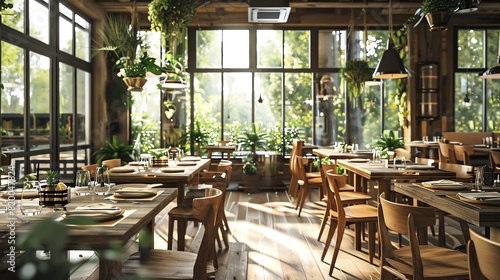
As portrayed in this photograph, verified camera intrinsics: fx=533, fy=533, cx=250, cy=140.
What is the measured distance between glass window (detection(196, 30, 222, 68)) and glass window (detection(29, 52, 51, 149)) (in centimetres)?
414

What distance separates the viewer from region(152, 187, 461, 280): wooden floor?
179 inches

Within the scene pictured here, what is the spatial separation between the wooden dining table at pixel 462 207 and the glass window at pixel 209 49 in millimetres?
8310

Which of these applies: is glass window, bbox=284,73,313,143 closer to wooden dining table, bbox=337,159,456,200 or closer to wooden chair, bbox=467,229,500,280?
wooden dining table, bbox=337,159,456,200

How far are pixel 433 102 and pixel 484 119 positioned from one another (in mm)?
1516

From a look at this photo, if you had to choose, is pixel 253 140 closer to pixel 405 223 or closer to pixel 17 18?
pixel 17 18

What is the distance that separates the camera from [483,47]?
469 inches

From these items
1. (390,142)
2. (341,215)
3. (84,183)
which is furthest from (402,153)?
(84,183)

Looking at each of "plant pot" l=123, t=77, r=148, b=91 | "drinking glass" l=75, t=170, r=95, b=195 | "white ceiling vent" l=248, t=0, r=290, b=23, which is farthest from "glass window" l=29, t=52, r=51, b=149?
"drinking glass" l=75, t=170, r=95, b=195

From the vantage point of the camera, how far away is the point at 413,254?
2602 mm

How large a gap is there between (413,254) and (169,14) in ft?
16.5

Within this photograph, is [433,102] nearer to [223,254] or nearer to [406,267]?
[223,254]

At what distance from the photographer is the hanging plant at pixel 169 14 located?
Answer: 6.75m

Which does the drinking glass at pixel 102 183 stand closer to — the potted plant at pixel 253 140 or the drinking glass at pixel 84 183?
the drinking glass at pixel 84 183

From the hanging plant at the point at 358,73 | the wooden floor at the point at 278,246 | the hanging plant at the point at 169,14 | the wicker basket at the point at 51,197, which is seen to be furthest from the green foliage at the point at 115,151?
the wicker basket at the point at 51,197
